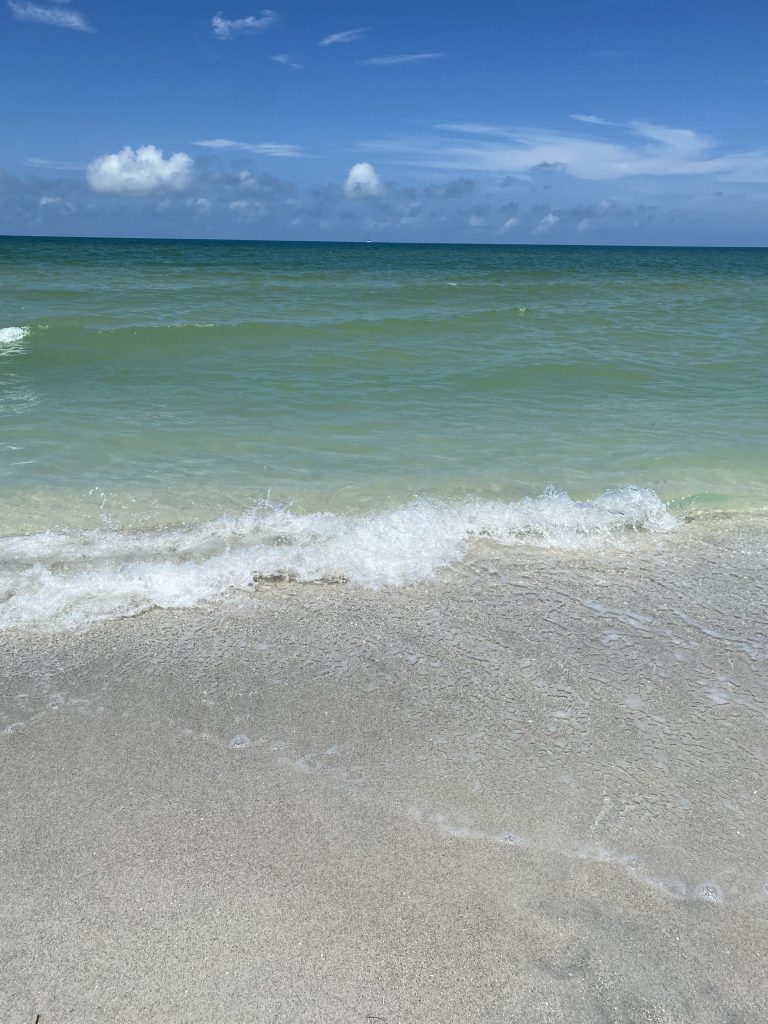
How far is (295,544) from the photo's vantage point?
17.2ft

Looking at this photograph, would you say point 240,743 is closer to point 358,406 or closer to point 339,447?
point 339,447

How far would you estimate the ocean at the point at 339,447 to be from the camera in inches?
197

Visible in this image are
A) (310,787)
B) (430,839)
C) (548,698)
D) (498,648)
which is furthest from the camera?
(498,648)

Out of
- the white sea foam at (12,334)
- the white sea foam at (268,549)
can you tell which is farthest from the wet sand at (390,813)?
the white sea foam at (12,334)

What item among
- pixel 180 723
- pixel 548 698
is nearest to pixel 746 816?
pixel 548 698

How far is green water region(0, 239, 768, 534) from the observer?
21.3ft

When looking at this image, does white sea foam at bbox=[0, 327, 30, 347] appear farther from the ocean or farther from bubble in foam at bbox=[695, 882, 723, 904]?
bubble in foam at bbox=[695, 882, 723, 904]

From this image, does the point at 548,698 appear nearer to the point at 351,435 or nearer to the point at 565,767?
the point at 565,767

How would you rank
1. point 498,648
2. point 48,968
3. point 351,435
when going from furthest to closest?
1. point 351,435
2. point 498,648
3. point 48,968

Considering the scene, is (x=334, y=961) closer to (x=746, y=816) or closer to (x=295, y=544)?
(x=746, y=816)

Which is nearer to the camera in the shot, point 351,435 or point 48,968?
point 48,968

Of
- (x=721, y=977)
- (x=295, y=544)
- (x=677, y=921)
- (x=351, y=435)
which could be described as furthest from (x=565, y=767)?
(x=351, y=435)

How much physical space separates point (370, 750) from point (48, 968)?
1.36 m

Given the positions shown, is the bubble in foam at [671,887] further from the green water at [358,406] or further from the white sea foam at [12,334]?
the white sea foam at [12,334]
